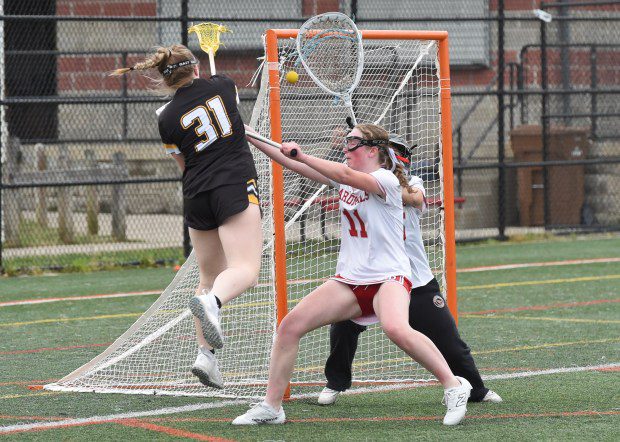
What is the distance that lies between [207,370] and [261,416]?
47cm

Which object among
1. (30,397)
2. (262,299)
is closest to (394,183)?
(262,299)

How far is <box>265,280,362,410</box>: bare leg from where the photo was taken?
21.3 ft

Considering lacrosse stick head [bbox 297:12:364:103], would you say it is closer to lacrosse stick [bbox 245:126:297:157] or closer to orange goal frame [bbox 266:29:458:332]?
orange goal frame [bbox 266:29:458:332]

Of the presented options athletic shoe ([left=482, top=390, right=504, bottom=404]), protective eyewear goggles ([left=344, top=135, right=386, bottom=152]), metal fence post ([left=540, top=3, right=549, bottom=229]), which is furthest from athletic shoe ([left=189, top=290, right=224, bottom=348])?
metal fence post ([left=540, top=3, right=549, bottom=229])

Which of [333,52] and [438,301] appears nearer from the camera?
[438,301]

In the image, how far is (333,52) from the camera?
725 centimetres

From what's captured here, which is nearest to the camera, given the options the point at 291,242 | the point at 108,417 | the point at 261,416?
the point at 261,416

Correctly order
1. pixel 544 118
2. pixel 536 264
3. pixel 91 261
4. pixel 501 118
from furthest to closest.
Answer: pixel 544 118
pixel 501 118
pixel 91 261
pixel 536 264

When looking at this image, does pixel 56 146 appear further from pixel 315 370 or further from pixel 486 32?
pixel 315 370

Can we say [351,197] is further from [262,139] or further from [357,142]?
[262,139]

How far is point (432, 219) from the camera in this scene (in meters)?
8.75

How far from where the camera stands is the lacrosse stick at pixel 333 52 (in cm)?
714

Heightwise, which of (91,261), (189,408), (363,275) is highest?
(363,275)

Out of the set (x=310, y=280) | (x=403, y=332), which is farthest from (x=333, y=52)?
(x=310, y=280)
